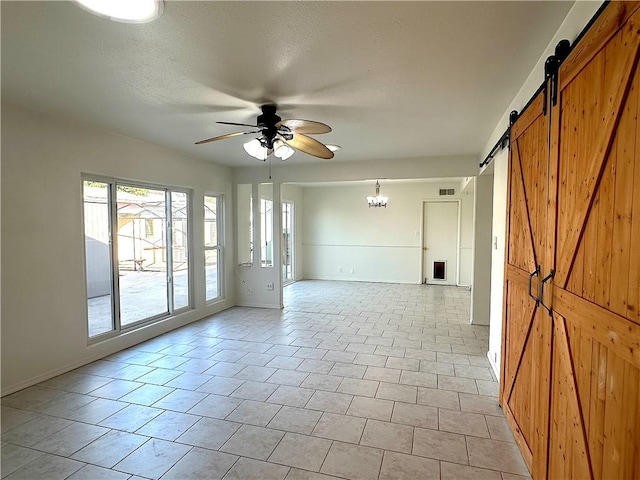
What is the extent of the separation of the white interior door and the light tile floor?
386 centimetres

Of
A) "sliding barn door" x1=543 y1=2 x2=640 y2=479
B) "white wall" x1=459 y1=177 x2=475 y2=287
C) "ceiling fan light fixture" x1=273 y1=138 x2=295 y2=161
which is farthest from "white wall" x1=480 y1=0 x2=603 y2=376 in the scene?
"white wall" x1=459 y1=177 x2=475 y2=287

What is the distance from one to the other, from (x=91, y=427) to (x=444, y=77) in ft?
11.5

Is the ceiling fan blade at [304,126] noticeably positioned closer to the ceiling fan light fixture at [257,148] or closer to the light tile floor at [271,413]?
the ceiling fan light fixture at [257,148]

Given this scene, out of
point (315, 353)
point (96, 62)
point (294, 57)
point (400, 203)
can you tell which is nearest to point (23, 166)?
point (96, 62)

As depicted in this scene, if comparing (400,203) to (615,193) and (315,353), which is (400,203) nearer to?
(315,353)

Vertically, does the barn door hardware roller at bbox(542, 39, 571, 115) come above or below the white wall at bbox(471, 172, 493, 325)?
above

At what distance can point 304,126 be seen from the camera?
2.51 m

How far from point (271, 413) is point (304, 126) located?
2197mm

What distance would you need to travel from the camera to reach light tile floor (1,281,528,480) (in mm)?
2033

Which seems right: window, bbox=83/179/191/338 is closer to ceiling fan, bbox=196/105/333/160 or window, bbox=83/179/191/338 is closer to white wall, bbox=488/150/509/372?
ceiling fan, bbox=196/105/333/160

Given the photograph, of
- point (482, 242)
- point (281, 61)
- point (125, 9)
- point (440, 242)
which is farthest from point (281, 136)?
point (440, 242)

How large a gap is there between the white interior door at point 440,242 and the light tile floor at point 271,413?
3864 millimetres

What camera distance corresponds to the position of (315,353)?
12.6ft

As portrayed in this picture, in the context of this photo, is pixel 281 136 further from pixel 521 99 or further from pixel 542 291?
pixel 542 291
